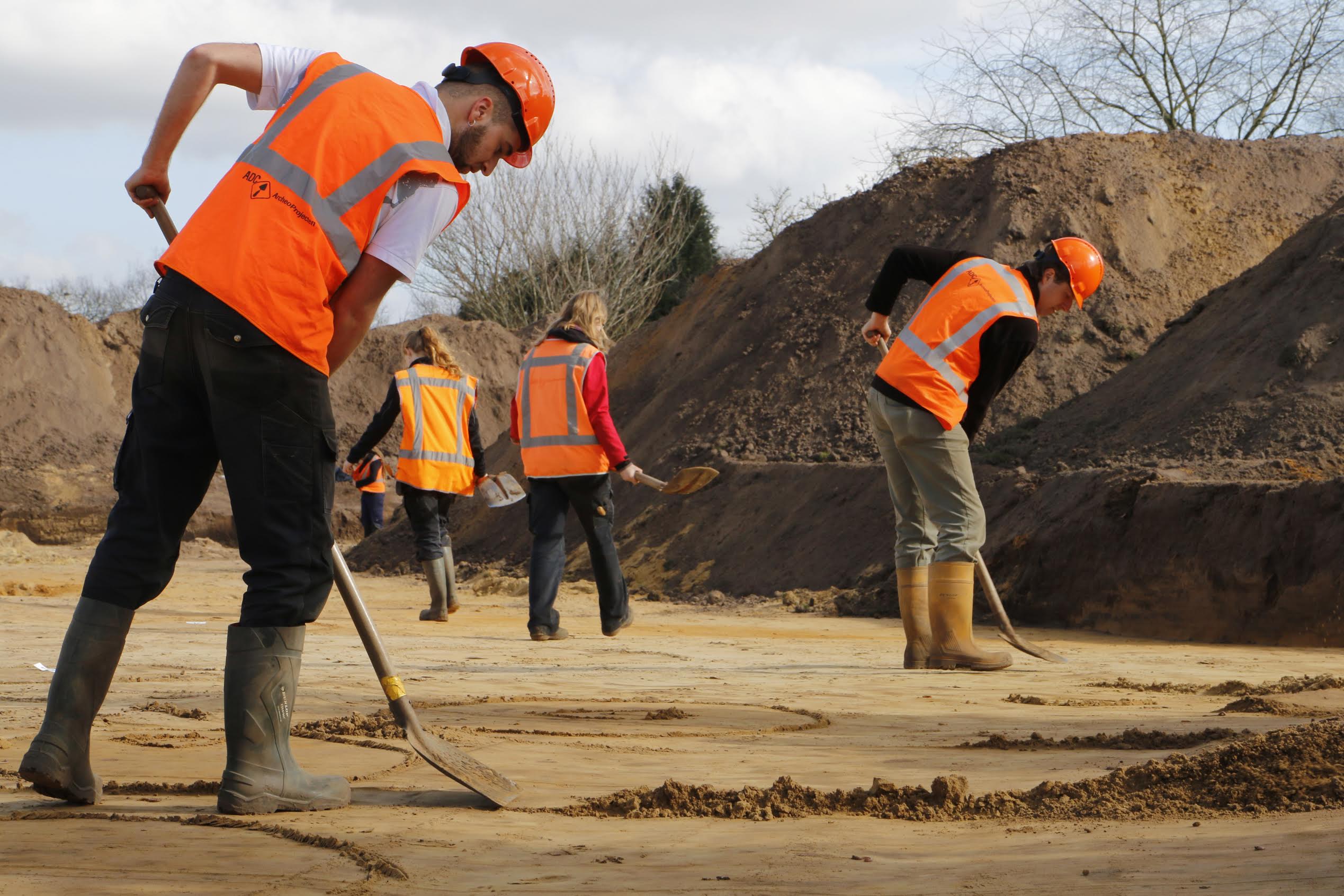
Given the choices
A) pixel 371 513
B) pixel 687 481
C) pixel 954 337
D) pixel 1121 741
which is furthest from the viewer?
pixel 371 513

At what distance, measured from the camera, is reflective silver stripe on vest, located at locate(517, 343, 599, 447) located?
804 centimetres

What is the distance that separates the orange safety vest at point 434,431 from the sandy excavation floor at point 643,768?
1.51 meters

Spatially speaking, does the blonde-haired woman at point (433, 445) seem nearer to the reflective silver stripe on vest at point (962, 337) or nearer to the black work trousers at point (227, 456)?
the reflective silver stripe on vest at point (962, 337)

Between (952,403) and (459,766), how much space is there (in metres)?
3.69

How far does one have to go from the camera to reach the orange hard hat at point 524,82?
356 centimetres

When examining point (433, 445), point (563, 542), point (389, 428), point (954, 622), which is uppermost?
point (389, 428)

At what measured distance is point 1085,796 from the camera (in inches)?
132

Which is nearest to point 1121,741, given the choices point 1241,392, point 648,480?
point 648,480

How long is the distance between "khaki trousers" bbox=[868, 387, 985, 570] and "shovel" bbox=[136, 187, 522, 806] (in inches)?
136

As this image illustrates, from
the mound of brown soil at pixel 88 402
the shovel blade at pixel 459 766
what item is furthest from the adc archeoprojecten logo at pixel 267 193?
the mound of brown soil at pixel 88 402

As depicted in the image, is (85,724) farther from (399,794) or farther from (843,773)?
(843,773)

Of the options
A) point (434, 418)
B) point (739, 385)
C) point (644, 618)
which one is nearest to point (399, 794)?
point (434, 418)

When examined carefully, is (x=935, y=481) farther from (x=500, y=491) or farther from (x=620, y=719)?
(x=500, y=491)

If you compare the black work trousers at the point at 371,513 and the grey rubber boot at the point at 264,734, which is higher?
the black work trousers at the point at 371,513
